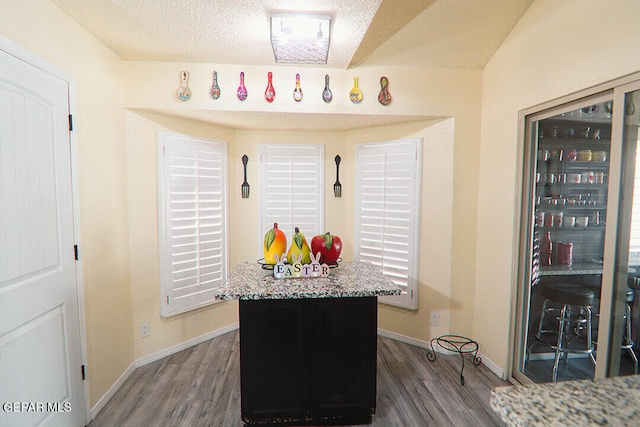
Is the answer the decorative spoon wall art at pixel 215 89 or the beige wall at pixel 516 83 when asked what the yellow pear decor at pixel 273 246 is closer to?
the decorative spoon wall art at pixel 215 89

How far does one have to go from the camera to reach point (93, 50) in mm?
2213

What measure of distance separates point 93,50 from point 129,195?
1.08 metres

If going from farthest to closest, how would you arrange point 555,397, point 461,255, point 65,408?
point 461,255, point 65,408, point 555,397

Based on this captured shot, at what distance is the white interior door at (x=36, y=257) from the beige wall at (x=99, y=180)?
0.48ft

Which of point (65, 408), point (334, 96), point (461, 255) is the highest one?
point (334, 96)

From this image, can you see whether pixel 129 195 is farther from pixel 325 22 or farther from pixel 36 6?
pixel 325 22

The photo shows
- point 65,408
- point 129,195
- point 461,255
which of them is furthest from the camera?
point 461,255

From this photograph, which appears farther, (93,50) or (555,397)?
(93,50)

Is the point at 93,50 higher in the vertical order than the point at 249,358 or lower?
higher

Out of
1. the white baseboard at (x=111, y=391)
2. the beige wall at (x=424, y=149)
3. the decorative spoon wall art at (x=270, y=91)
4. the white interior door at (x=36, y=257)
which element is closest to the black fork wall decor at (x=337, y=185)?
the beige wall at (x=424, y=149)

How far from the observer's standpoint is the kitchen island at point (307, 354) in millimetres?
1929

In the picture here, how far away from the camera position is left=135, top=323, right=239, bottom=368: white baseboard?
110 inches

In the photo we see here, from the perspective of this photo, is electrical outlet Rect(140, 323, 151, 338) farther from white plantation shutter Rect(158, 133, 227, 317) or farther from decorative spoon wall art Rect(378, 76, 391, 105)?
decorative spoon wall art Rect(378, 76, 391, 105)

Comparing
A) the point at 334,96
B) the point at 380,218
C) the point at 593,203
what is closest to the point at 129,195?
the point at 334,96
